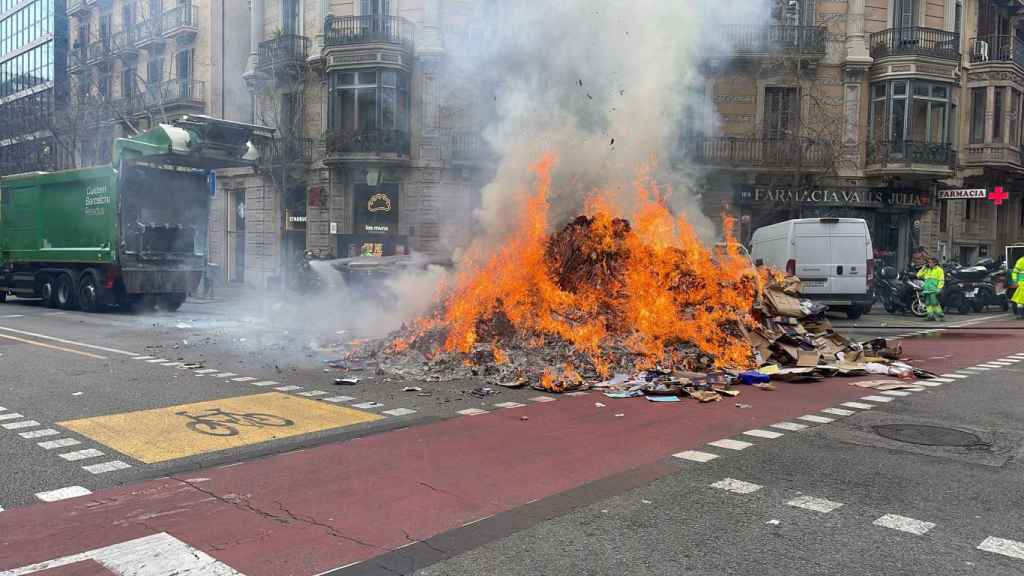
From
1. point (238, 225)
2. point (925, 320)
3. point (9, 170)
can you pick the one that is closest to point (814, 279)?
point (925, 320)

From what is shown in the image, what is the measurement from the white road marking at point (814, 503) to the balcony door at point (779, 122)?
19.8 metres

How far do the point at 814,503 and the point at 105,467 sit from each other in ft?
14.3

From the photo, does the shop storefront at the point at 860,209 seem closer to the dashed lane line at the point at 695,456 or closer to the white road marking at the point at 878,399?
the white road marking at the point at 878,399

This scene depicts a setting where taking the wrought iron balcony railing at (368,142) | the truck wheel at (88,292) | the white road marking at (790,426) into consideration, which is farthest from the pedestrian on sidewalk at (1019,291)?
the truck wheel at (88,292)

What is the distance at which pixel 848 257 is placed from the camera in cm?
A: 1500

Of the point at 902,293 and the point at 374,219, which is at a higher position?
the point at 374,219

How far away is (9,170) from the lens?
33094mm

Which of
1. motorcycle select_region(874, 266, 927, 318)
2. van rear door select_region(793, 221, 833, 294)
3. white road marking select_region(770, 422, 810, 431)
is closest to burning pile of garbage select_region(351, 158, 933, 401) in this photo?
white road marking select_region(770, 422, 810, 431)

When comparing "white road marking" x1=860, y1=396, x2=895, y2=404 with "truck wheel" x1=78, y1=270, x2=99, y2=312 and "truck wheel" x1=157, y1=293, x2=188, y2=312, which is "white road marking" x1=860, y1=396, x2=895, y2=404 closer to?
A: "truck wheel" x1=157, y1=293, x2=188, y2=312

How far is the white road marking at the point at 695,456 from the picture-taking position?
4.93 m

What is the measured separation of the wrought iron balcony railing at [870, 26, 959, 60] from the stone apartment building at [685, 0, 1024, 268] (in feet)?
0.11

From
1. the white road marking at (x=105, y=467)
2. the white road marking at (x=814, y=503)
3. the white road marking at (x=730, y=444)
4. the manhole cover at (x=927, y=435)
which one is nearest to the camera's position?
the white road marking at (x=814, y=503)

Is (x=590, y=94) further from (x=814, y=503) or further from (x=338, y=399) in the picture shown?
(x=814, y=503)

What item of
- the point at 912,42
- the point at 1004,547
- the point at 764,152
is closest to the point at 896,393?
the point at 1004,547
